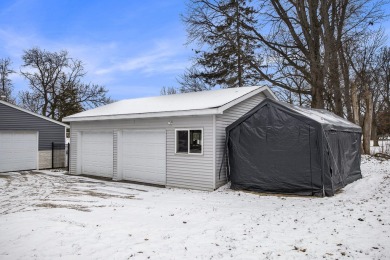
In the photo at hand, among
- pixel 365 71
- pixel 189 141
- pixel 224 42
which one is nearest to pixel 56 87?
pixel 224 42

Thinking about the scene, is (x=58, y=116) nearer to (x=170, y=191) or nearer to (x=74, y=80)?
(x=74, y=80)

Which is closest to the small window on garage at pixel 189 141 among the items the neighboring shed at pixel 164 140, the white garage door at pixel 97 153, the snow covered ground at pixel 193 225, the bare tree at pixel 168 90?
the neighboring shed at pixel 164 140

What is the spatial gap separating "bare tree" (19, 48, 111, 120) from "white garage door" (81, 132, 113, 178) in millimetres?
17886

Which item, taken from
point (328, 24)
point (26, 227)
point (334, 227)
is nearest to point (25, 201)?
point (26, 227)

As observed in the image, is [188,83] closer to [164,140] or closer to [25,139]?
[25,139]

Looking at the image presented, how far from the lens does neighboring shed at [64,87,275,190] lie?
10.2m

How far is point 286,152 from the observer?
9266mm

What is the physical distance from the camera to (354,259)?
14.2 feet

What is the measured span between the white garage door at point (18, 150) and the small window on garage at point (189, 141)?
32.4 feet

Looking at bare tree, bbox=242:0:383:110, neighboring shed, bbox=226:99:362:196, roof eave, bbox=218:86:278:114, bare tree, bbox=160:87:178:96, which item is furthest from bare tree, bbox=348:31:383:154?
bare tree, bbox=160:87:178:96

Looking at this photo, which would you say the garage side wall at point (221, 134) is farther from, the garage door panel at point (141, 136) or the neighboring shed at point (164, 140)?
the garage door panel at point (141, 136)

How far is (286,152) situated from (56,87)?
28988 millimetres

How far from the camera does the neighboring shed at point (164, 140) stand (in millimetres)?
10227

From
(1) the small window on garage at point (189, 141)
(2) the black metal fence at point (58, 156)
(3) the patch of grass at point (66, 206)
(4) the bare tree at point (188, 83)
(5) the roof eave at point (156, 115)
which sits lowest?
(3) the patch of grass at point (66, 206)
